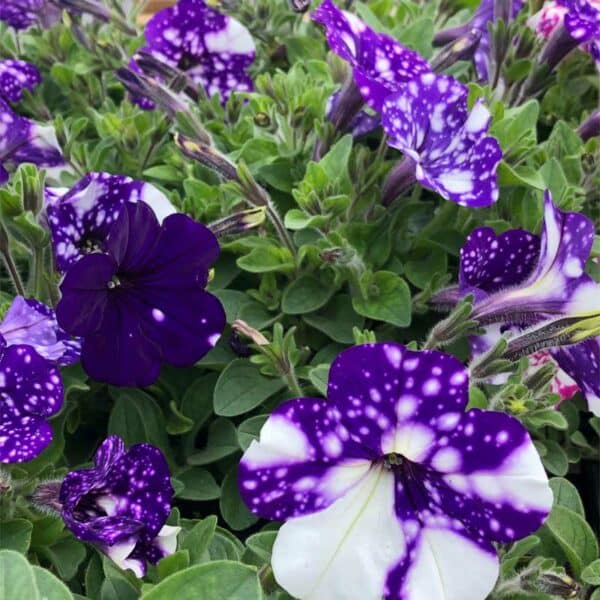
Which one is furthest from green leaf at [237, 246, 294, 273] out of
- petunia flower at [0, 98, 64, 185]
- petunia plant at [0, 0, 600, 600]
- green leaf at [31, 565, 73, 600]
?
green leaf at [31, 565, 73, 600]

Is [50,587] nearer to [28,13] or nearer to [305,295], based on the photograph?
[305,295]

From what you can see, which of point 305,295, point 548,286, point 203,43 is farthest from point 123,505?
point 203,43

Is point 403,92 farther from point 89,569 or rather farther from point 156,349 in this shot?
point 89,569

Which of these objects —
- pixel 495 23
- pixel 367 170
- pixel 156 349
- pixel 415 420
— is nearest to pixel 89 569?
pixel 156 349

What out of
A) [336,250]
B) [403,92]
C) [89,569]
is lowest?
[89,569]

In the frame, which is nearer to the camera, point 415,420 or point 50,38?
point 415,420

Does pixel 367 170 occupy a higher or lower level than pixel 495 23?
lower
